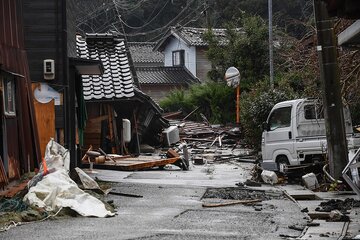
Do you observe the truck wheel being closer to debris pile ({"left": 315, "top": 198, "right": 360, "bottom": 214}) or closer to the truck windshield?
the truck windshield

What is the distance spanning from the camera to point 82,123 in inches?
789

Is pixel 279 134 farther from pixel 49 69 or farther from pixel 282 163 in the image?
pixel 49 69

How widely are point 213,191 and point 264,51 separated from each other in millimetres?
23084

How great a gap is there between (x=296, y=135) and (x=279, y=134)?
2.35 ft

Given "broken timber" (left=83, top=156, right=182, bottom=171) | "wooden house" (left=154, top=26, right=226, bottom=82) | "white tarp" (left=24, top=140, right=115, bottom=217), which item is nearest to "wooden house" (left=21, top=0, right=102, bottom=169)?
"broken timber" (left=83, top=156, right=182, bottom=171)

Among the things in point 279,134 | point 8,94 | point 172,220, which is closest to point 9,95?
point 8,94

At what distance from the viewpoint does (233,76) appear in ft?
115

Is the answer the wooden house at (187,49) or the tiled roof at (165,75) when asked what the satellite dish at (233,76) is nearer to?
the tiled roof at (165,75)

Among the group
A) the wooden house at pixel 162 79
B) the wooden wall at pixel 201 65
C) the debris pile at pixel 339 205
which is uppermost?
the wooden wall at pixel 201 65

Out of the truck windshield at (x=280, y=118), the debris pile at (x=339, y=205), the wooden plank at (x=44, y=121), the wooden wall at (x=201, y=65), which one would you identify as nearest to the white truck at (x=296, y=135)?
the truck windshield at (x=280, y=118)

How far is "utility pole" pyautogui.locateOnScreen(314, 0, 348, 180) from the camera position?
14.9 m

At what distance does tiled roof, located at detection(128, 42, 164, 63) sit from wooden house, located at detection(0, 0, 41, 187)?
42355mm

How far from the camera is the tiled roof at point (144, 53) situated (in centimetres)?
5716

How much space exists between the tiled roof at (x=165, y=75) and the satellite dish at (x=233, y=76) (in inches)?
580
